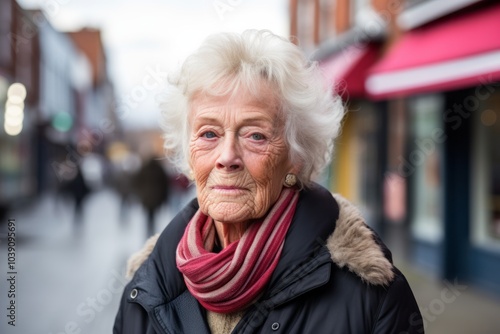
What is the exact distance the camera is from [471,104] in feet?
29.4

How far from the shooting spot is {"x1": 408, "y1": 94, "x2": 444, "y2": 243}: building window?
33.6 ft

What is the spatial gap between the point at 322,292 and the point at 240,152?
475mm

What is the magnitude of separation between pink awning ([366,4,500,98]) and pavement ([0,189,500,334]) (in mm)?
2491

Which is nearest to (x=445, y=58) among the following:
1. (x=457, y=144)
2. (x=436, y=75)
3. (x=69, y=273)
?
(x=436, y=75)

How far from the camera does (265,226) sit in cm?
194

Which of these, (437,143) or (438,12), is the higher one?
(438,12)

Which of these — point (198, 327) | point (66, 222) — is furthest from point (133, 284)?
point (66, 222)

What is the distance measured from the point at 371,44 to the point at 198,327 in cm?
1039

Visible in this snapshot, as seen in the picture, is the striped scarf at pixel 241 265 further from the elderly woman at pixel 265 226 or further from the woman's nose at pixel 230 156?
the woman's nose at pixel 230 156

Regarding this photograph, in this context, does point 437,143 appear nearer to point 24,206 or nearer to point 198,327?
point 198,327

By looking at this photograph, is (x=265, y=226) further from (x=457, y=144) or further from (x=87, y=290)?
(x=457, y=144)

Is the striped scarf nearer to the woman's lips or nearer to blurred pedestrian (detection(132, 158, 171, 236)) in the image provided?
the woman's lips

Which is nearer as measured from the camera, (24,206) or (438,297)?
(438,297)

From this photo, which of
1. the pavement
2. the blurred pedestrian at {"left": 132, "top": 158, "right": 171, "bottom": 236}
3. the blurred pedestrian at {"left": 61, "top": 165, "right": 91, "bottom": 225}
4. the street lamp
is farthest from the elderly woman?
the street lamp
